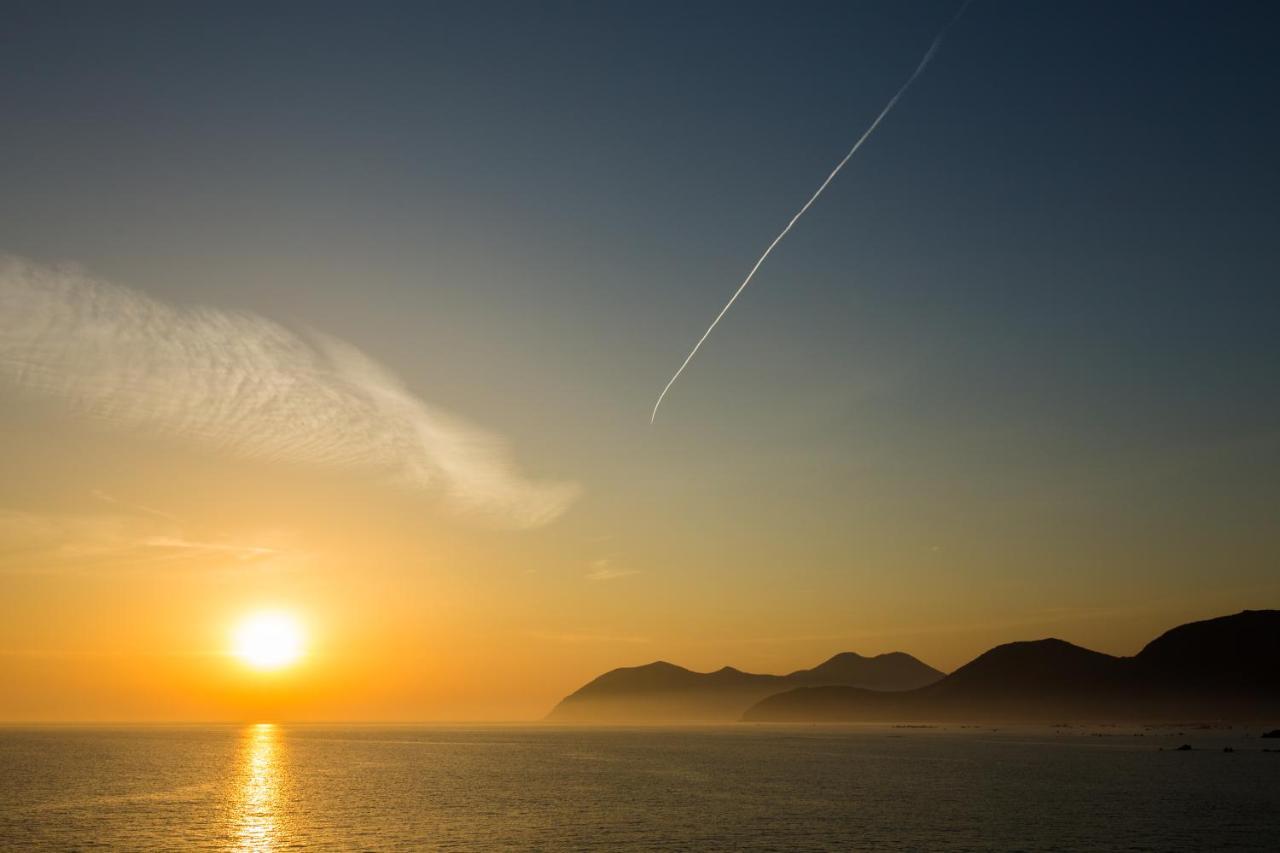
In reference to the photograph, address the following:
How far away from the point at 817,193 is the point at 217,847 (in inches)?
4031

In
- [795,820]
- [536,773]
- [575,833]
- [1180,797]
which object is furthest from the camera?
[536,773]

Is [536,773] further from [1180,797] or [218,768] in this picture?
[1180,797]

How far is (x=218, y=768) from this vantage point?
577 feet

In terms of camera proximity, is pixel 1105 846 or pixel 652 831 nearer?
pixel 1105 846

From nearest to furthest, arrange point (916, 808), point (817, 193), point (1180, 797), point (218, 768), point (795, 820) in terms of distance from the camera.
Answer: point (795, 820) < point (916, 808) < point (1180, 797) < point (817, 193) < point (218, 768)

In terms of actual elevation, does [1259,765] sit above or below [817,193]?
below

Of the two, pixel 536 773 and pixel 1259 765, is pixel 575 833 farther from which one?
pixel 1259 765

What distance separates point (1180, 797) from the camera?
10806cm

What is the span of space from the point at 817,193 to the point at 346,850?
96.9m

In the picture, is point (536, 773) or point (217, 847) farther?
point (536, 773)

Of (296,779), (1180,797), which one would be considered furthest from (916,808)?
(296,779)

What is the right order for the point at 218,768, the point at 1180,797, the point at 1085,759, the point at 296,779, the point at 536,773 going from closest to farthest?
the point at 1180,797 < the point at 296,779 < the point at 536,773 < the point at 218,768 < the point at 1085,759

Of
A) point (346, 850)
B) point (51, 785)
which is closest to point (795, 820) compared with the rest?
point (346, 850)

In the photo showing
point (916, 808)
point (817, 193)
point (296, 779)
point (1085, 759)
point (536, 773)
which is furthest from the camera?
point (1085, 759)
